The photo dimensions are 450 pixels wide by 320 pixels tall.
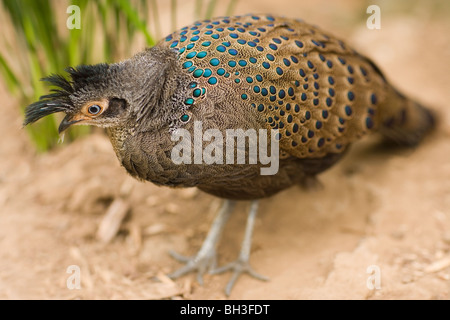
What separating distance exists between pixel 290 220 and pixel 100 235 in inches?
68.1

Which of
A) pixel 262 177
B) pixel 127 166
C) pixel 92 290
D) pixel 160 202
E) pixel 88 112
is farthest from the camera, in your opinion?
pixel 160 202

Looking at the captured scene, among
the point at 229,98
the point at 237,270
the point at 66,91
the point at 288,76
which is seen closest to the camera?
the point at 66,91

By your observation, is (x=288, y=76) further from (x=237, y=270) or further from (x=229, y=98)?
(x=237, y=270)

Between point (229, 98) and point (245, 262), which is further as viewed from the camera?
point (245, 262)

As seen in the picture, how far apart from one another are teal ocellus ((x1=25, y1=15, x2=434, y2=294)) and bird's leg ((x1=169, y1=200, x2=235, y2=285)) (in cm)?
51

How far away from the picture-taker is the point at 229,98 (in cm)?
312

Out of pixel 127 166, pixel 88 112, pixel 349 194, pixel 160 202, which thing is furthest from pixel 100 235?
pixel 349 194

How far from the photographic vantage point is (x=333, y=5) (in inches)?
310

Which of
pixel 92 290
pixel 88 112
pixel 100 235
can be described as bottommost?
pixel 92 290

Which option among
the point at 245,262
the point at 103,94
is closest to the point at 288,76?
the point at 103,94

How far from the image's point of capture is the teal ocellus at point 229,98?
9.89 feet

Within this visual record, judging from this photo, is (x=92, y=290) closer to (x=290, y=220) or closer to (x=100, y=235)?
(x=100, y=235)

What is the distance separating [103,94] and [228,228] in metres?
2.00

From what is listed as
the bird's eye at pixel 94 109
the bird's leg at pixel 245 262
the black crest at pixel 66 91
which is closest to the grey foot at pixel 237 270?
the bird's leg at pixel 245 262
